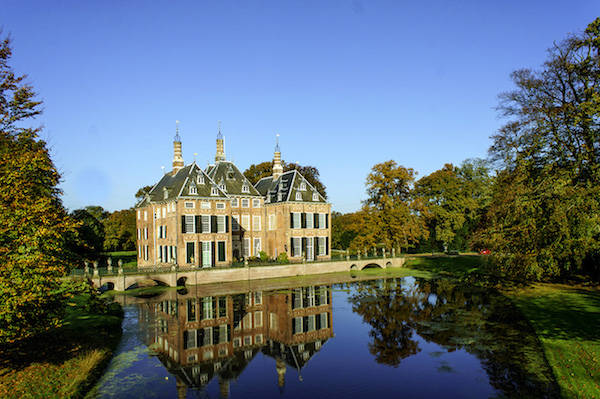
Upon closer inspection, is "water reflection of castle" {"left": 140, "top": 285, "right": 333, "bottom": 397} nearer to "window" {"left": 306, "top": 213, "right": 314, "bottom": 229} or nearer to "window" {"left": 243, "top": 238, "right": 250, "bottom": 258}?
"window" {"left": 243, "top": 238, "right": 250, "bottom": 258}

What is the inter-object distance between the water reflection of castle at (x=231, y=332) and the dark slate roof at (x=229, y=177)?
14362mm

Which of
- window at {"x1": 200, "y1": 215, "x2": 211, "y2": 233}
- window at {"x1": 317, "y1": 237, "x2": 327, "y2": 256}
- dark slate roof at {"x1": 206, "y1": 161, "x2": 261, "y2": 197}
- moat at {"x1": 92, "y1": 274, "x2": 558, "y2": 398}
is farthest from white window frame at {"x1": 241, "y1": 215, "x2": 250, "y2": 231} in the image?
moat at {"x1": 92, "y1": 274, "x2": 558, "y2": 398}

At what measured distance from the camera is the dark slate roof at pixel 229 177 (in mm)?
41656

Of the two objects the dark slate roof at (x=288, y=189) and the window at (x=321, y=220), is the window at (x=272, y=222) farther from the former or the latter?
the window at (x=321, y=220)

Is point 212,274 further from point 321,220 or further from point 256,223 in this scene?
point 321,220

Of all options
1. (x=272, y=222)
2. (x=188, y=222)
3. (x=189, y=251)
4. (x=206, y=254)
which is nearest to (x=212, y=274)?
(x=206, y=254)

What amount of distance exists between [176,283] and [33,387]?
20.9 metres

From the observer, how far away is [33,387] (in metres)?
12.0

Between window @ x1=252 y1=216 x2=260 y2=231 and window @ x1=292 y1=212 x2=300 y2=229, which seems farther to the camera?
window @ x1=252 y1=216 x2=260 y2=231

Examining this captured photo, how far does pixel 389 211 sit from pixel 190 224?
22.2 m

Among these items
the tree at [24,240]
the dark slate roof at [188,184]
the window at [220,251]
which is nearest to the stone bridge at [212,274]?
the window at [220,251]

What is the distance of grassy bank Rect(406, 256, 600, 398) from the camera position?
43.2ft

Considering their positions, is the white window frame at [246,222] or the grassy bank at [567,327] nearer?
the grassy bank at [567,327]

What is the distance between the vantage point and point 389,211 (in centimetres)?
4628
